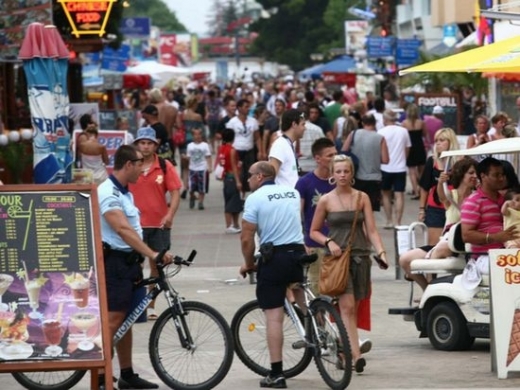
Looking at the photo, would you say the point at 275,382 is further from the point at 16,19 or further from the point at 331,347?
the point at 16,19

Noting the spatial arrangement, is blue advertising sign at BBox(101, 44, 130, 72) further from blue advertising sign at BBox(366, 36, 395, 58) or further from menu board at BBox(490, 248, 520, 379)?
menu board at BBox(490, 248, 520, 379)

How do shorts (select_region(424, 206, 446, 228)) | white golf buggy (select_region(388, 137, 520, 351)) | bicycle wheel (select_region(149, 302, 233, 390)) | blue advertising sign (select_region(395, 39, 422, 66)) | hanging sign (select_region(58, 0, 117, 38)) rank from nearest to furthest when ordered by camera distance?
1. bicycle wheel (select_region(149, 302, 233, 390))
2. white golf buggy (select_region(388, 137, 520, 351))
3. shorts (select_region(424, 206, 446, 228))
4. hanging sign (select_region(58, 0, 117, 38))
5. blue advertising sign (select_region(395, 39, 422, 66))

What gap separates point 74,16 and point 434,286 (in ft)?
64.5

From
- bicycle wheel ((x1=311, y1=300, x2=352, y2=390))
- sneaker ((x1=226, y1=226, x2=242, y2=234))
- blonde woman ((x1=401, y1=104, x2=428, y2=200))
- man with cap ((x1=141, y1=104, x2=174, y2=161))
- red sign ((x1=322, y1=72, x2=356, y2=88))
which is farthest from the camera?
red sign ((x1=322, y1=72, x2=356, y2=88))

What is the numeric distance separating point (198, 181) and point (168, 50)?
103542 mm

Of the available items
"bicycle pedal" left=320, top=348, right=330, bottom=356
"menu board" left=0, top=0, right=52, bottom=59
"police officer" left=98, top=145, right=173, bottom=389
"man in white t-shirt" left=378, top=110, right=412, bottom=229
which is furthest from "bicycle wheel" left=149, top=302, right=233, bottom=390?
"menu board" left=0, top=0, right=52, bottom=59

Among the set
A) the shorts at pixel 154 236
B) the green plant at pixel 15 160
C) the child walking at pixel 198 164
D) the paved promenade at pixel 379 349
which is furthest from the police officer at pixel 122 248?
the child walking at pixel 198 164

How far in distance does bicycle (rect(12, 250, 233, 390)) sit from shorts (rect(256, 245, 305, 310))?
0.41m

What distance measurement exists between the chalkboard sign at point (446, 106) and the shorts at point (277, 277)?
669 inches

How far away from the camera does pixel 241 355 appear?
11070 mm

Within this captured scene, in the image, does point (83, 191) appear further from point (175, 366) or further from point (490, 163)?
point (490, 163)

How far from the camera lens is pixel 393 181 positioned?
72.5ft

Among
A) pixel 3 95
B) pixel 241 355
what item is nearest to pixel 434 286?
pixel 241 355

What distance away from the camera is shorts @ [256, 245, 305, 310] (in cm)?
1067
